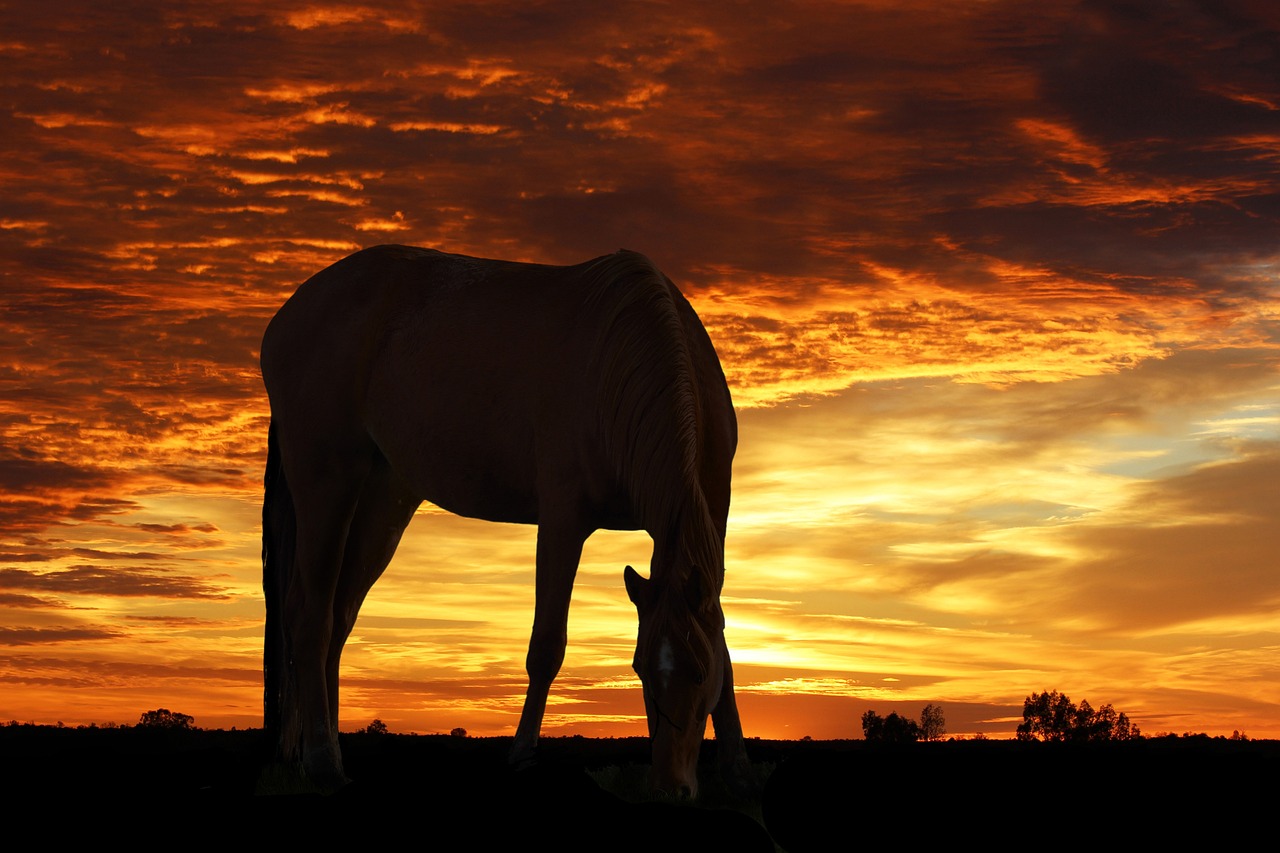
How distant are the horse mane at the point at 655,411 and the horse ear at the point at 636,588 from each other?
0.10 m

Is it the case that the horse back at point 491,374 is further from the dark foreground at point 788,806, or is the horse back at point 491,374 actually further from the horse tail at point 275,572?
the dark foreground at point 788,806

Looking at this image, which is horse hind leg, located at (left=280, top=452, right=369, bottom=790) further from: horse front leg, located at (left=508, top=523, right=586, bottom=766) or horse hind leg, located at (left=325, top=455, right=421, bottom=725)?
horse front leg, located at (left=508, top=523, right=586, bottom=766)

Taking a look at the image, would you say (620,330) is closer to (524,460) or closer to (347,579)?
(524,460)

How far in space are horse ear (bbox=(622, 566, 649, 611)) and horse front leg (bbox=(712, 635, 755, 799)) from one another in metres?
1.04

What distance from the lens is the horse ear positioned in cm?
695

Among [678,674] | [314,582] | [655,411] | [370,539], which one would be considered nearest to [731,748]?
[678,674]

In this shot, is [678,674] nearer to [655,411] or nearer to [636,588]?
[636,588]

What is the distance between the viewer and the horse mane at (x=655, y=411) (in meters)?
7.18

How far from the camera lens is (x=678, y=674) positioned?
670 cm

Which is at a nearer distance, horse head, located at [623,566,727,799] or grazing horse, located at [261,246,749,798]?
horse head, located at [623,566,727,799]

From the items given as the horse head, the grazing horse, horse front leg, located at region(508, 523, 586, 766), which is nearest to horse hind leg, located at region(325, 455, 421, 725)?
the grazing horse

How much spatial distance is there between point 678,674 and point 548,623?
1.59 meters

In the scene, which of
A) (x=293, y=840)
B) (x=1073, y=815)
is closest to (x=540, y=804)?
(x=293, y=840)

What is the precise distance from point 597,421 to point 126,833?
4361 millimetres
